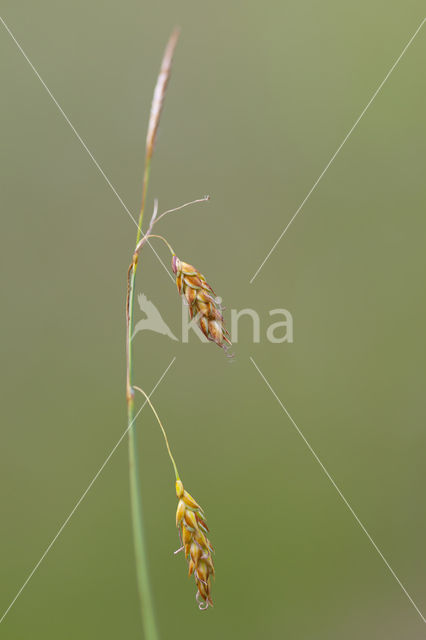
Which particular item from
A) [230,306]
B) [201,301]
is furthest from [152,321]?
[201,301]

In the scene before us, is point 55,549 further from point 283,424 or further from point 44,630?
point 283,424

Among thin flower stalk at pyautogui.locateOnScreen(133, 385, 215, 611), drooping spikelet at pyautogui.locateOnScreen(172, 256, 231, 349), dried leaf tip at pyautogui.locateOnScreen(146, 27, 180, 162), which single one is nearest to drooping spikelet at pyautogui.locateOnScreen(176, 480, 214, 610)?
thin flower stalk at pyautogui.locateOnScreen(133, 385, 215, 611)

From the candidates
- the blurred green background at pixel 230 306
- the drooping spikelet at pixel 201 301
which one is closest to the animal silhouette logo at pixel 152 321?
the blurred green background at pixel 230 306

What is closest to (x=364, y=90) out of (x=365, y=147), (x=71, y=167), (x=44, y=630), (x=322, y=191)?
(x=365, y=147)

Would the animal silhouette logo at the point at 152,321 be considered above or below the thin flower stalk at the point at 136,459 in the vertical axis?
above

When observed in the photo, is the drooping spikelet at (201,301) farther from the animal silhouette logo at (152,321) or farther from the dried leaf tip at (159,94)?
the animal silhouette logo at (152,321)

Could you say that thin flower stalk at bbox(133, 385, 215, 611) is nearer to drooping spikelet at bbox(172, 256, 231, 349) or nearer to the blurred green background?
drooping spikelet at bbox(172, 256, 231, 349)
